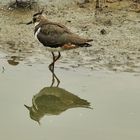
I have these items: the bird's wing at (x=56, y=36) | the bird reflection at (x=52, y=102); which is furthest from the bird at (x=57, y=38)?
the bird reflection at (x=52, y=102)

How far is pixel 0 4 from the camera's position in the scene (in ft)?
40.9

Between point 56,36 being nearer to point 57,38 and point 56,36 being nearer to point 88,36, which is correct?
point 57,38

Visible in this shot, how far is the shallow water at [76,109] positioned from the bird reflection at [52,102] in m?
0.07

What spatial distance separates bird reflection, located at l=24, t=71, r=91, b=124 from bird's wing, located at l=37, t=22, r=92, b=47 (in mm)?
952

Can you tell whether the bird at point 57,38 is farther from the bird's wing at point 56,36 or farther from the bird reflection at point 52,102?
the bird reflection at point 52,102

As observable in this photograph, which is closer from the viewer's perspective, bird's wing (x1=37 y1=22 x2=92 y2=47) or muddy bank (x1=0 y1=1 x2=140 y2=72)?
bird's wing (x1=37 y1=22 x2=92 y2=47)

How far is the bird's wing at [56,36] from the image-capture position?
8.88 metres

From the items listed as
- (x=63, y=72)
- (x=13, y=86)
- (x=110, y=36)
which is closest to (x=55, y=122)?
(x=13, y=86)

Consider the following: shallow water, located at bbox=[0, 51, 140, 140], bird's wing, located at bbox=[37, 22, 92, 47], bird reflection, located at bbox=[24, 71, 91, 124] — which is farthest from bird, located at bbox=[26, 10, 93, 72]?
bird reflection, located at bbox=[24, 71, 91, 124]

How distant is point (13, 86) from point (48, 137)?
6.05ft

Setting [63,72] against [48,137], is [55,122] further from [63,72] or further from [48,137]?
[63,72]

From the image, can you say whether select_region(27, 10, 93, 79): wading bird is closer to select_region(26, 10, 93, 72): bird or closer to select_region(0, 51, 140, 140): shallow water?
select_region(26, 10, 93, 72): bird

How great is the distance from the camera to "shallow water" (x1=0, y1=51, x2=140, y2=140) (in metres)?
6.69

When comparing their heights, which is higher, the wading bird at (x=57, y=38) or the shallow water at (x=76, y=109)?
the wading bird at (x=57, y=38)
